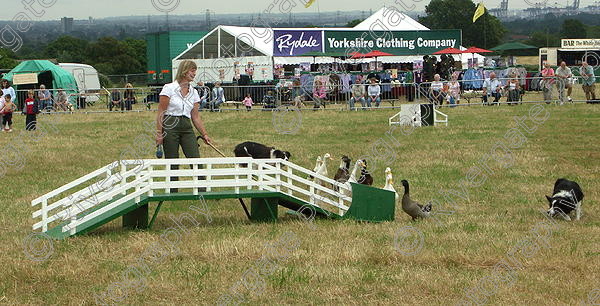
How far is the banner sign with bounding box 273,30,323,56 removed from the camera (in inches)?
1736

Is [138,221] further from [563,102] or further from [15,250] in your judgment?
[563,102]

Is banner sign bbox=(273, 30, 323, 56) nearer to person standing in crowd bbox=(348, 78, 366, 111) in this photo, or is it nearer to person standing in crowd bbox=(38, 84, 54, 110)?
person standing in crowd bbox=(348, 78, 366, 111)

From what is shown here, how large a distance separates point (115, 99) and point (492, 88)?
18.3m

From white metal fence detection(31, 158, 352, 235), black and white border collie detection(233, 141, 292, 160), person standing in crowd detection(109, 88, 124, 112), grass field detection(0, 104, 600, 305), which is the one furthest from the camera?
person standing in crowd detection(109, 88, 124, 112)

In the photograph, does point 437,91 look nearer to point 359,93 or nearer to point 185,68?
point 359,93

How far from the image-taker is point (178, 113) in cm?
1164

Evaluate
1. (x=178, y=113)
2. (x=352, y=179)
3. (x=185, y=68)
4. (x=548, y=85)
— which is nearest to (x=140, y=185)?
(x=178, y=113)

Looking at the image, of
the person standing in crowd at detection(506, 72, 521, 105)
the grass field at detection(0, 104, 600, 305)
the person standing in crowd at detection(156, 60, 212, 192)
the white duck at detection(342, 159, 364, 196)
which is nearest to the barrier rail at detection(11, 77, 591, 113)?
the person standing in crowd at detection(506, 72, 521, 105)

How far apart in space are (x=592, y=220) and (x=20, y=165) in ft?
40.8

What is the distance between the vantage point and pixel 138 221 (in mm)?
10883

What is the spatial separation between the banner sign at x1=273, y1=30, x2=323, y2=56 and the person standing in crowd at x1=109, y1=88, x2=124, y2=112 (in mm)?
8611

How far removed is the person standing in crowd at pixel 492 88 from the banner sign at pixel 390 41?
493 inches

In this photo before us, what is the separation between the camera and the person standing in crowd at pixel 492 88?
33.4 meters

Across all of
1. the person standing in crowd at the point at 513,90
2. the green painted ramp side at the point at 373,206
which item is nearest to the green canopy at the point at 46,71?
the person standing in crowd at the point at 513,90
